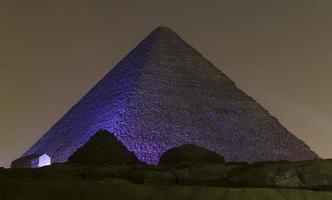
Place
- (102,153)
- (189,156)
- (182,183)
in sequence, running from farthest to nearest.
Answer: (102,153) → (189,156) → (182,183)

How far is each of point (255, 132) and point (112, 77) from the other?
9.81 m

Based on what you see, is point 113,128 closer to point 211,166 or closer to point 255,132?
point 255,132

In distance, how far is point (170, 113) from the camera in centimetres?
4156

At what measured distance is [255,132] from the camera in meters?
44.5

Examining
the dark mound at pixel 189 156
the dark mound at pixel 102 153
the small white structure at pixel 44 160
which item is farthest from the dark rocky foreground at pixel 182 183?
the small white structure at pixel 44 160

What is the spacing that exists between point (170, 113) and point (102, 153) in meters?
16.5

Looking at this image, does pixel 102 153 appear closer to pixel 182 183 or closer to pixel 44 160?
pixel 182 183

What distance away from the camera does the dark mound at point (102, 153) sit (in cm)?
2438

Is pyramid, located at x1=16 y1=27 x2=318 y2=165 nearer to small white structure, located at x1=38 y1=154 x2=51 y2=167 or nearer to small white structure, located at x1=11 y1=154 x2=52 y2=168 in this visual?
small white structure, located at x1=38 y1=154 x2=51 y2=167

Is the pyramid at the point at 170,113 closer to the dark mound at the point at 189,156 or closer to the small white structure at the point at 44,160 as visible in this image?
the small white structure at the point at 44,160

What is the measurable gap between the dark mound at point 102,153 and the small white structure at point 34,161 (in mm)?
15768

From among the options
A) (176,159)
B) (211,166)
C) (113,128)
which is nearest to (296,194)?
(211,166)

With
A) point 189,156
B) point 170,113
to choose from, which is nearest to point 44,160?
point 170,113

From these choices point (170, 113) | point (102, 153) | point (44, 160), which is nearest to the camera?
point (102, 153)
